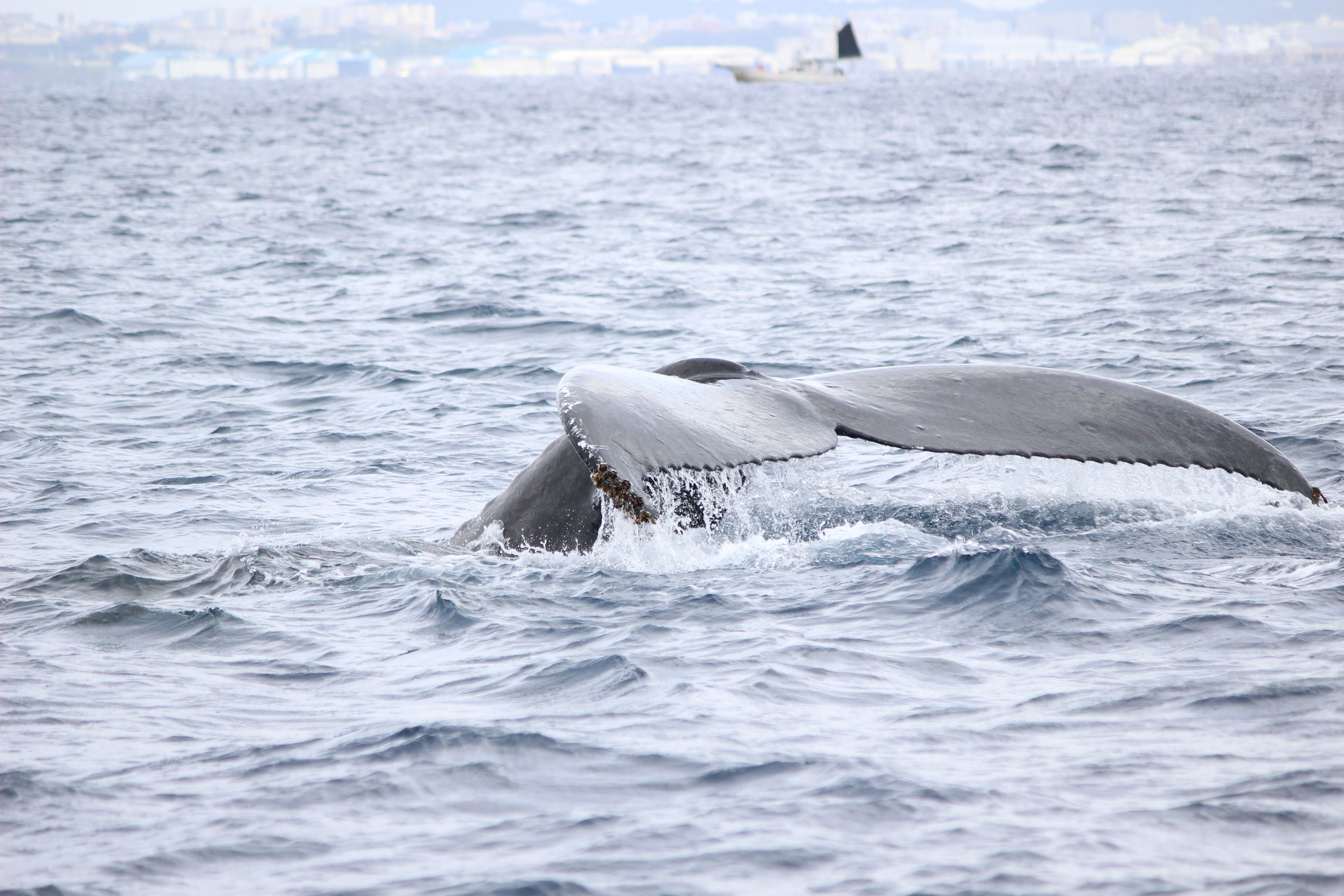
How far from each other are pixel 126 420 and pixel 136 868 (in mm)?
6825

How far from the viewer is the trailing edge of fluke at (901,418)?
402 cm

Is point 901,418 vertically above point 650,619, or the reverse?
point 901,418

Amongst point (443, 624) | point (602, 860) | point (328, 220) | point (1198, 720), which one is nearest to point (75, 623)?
point (443, 624)

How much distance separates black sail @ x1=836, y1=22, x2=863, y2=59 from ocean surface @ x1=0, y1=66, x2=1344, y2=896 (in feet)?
254

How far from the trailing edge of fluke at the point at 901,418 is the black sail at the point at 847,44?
87.8 metres

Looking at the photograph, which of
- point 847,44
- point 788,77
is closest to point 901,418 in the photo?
point 847,44

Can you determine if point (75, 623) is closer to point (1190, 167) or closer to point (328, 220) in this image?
point (328, 220)

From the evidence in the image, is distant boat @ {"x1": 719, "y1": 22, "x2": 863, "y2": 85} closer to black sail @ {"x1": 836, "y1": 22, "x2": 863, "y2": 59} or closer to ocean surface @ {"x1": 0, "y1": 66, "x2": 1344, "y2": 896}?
black sail @ {"x1": 836, "y1": 22, "x2": 863, "y2": 59}

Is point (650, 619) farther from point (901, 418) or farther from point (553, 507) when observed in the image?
point (901, 418)

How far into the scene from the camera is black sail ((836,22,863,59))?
89.6 m

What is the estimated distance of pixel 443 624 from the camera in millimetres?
5449

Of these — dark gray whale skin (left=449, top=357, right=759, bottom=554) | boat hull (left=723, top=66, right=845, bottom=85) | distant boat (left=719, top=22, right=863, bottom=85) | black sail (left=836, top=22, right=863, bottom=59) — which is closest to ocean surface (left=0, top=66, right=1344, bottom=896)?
dark gray whale skin (left=449, top=357, right=759, bottom=554)

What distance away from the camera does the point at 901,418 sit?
4.67 metres

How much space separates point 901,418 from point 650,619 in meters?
1.36
